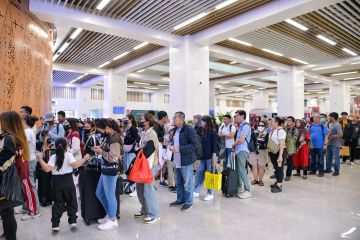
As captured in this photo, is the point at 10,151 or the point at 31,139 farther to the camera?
the point at 31,139

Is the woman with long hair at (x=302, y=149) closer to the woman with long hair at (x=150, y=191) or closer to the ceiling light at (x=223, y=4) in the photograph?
the ceiling light at (x=223, y=4)

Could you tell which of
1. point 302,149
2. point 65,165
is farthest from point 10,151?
point 302,149

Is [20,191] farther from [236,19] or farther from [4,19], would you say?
[236,19]

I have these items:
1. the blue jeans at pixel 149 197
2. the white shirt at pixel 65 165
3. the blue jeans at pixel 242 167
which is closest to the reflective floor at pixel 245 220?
the blue jeans at pixel 149 197

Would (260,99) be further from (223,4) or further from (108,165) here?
(108,165)

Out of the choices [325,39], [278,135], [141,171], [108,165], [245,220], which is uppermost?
[325,39]

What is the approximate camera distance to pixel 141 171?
344cm

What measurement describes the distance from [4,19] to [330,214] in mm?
6598

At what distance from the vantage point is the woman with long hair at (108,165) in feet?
10.7

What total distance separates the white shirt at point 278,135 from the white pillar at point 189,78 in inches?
199

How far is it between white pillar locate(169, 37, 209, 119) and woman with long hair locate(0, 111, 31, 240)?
7.47 m

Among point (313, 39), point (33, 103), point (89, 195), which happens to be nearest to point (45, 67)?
point (33, 103)

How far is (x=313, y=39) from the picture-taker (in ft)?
33.8

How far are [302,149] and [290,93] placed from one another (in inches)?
373
